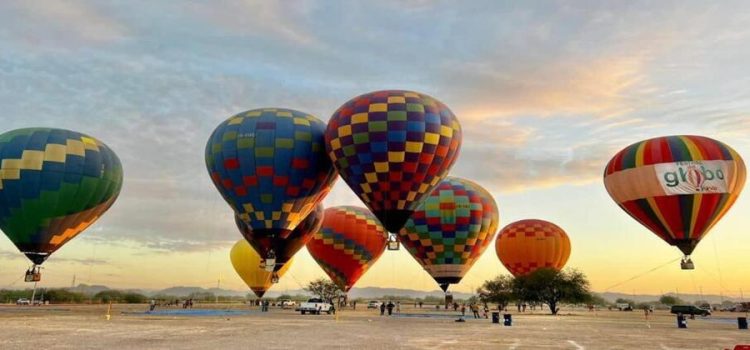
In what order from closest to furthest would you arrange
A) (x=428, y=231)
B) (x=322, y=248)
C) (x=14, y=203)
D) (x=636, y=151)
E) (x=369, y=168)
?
(x=369, y=168) → (x=14, y=203) → (x=636, y=151) → (x=428, y=231) → (x=322, y=248)

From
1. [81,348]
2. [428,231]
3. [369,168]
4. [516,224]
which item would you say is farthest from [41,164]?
[516,224]

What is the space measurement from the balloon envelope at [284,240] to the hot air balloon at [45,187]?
34.3ft

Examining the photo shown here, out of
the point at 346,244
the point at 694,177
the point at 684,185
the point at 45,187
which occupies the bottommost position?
the point at 346,244

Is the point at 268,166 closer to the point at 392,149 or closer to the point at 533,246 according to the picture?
the point at 392,149

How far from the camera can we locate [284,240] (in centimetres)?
3650

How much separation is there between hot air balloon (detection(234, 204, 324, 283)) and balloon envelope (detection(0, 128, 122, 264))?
34.8 ft

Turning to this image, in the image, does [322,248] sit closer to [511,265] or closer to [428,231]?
[428,231]

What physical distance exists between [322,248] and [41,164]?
25.9 metres

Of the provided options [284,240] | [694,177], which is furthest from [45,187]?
[694,177]

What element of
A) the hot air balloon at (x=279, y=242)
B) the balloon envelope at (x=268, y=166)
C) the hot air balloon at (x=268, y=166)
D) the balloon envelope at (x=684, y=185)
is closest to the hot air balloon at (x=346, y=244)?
the hot air balloon at (x=279, y=242)

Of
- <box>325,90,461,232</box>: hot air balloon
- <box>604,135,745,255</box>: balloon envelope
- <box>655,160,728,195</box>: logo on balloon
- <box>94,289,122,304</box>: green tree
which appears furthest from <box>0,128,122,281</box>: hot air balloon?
<box>94,289,122,304</box>: green tree

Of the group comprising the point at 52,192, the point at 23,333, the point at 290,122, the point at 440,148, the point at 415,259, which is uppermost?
the point at 290,122

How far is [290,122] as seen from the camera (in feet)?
113

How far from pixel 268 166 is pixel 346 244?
20.6 meters
